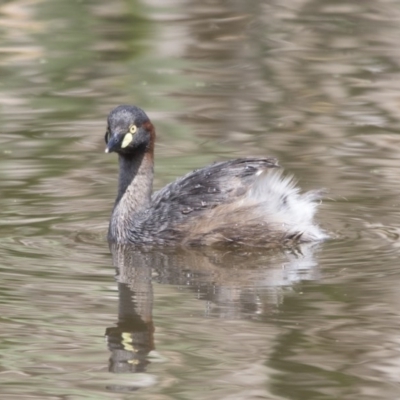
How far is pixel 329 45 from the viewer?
47.3ft

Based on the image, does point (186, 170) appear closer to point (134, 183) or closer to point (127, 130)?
point (134, 183)

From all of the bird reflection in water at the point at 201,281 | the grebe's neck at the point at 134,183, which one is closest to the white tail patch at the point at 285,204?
the bird reflection in water at the point at 201,281

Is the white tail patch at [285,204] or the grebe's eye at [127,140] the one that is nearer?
the white tail patch at [285,204]

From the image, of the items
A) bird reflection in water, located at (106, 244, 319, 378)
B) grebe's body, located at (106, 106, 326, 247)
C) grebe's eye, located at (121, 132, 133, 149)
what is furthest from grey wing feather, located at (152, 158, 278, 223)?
grebe's eye, located at (121, 132, 133, 149)

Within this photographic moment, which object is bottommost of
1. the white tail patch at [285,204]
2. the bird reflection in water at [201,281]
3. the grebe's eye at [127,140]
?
the bird reflection in water at [201,281]

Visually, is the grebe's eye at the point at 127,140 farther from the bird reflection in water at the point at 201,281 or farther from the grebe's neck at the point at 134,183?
the bird reflection in water at the point at 201,281

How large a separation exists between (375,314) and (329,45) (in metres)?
Result: 7.90

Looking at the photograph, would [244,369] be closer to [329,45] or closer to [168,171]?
[168,171]

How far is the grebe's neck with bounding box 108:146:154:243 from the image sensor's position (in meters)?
8.91

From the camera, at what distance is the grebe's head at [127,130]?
8.64 meters

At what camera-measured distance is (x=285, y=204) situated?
28.2 feet

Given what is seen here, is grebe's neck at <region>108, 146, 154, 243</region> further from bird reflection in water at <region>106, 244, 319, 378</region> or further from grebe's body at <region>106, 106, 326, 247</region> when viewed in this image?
bird reflection in water at <region>106, 244, 319, 378</region>

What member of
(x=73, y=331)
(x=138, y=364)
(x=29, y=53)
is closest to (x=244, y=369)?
(x=138, y=364)

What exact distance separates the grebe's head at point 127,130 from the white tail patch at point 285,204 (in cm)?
84
